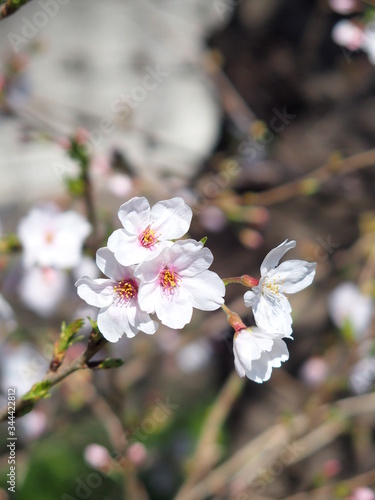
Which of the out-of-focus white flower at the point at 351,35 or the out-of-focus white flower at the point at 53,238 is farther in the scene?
the out-of-focus white flower at the point at 351,35

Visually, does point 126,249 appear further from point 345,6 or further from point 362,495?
point 345,6

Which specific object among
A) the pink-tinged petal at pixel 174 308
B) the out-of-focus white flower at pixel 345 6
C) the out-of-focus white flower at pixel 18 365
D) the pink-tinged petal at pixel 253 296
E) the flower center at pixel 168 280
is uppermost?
the flower center at pixel 168 280

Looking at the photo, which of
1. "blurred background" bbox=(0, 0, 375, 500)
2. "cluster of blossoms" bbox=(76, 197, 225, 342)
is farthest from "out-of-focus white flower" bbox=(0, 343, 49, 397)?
"cluster of blossoms" bbox=(76, 197, 225, 342)

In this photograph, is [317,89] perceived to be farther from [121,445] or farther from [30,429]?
[30,429]

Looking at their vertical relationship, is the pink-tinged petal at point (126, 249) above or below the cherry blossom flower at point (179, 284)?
above

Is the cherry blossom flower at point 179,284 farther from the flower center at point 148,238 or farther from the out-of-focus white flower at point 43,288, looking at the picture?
the out-of-focus white flower at point 43,288

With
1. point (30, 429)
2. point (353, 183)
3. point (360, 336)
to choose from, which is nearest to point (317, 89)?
point (353, 183)

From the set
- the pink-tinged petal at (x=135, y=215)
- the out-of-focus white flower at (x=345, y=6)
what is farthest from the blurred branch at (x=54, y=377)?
the out-of-focus white flower at (x=345, y=6)

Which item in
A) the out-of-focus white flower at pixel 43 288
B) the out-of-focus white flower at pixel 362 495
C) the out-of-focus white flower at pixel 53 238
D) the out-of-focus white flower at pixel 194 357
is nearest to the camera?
the out-of-focus white flower at pixel 53 238

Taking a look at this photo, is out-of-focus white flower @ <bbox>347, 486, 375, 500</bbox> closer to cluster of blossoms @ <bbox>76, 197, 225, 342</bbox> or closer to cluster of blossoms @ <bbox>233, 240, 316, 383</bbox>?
cluster of blossoms @ <bbox>233, 240, 316, 383</bbox>
